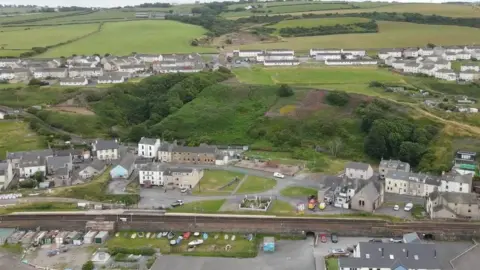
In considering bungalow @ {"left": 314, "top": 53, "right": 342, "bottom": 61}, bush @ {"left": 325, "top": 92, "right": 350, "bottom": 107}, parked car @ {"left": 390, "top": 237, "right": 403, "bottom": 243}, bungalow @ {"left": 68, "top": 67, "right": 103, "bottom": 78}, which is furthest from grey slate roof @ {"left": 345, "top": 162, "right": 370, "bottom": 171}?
bungalow @ {"left": 68, "top": 67, "right": 103, "bottom": 78}

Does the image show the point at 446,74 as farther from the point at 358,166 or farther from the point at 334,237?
the point at 334,237

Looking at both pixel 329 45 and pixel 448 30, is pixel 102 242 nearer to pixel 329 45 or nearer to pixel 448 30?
pixel 329 45

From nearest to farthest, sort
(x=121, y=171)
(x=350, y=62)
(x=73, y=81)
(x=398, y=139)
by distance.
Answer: (x=121, y=171) < (x=398, y=139) < (x=73, y=81) < (x=350, y=62)

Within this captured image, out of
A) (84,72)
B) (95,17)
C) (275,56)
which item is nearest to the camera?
(84,72)

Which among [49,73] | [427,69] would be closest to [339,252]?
Result: [427,69]

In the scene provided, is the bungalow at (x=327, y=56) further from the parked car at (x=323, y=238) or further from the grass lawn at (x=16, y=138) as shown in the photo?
the parked car at (x=323, y=238)

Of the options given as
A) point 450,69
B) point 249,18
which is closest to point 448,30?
point 450,69
